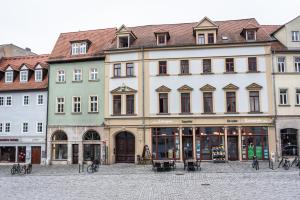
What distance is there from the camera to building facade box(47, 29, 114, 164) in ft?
127

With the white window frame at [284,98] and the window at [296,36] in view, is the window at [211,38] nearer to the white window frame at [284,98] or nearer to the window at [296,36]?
the window at [296,36]

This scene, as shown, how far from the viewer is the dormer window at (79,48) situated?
41031 millimetres

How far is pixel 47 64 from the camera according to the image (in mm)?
42375

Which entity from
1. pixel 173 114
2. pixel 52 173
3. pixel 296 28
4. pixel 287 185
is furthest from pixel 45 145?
pixel 296 28

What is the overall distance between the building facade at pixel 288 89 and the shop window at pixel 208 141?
5.84 m

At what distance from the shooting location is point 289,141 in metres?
35.4

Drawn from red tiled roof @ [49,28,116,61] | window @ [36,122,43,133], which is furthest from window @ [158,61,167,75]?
window @ [36,122,43,133]

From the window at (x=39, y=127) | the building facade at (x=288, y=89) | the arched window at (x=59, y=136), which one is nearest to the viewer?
the building facade at (x=288, y=89)

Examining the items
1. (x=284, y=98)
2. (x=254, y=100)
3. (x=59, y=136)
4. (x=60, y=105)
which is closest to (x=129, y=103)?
(x=60, y=105)

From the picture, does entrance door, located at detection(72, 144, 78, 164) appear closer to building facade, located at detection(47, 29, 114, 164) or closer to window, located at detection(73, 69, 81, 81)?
building facade, located at detection(47, 29, 114, 164)

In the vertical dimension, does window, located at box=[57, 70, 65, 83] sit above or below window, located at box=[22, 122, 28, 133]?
above

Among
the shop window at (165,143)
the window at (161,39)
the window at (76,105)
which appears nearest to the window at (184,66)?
the window at (161,39)

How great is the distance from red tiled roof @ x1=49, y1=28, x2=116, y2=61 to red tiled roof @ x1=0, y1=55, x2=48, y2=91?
2.52 meters

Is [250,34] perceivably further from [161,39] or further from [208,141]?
[208,141]
